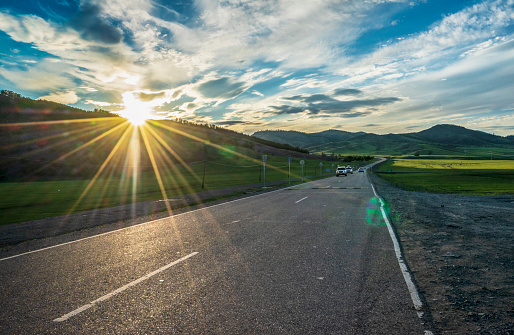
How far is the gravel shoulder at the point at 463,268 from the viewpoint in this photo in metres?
3.82

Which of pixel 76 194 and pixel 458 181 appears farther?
pixel 458 181

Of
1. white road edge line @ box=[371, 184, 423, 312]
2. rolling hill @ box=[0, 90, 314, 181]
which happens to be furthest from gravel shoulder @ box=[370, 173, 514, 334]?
rolling hill @ box=[0, 90, 314, 181]

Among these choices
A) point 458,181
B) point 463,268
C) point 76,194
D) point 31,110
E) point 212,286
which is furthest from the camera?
point 31,110

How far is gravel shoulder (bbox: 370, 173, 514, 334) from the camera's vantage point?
3.82m

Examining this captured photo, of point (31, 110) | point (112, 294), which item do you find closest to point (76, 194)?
point (112, 294)

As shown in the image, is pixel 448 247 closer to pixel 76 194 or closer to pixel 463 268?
pixel 463 268

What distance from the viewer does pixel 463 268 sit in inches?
226

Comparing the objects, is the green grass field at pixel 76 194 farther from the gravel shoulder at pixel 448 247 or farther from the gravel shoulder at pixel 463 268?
the gravel shoulder at pixel 463 268

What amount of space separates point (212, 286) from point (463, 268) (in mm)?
4758

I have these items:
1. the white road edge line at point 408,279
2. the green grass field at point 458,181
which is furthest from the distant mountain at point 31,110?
the white road edge line at point 408,279

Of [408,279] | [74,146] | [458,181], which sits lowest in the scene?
[458,181]

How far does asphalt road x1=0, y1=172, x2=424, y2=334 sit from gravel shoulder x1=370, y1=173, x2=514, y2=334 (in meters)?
0.44

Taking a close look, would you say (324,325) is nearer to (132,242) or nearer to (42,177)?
(132,242)

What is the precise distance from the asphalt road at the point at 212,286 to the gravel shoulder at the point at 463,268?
1.46 ft
